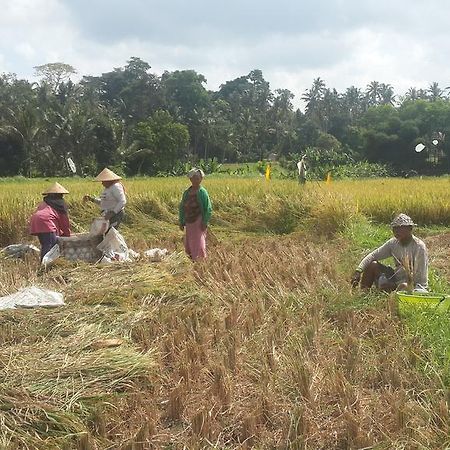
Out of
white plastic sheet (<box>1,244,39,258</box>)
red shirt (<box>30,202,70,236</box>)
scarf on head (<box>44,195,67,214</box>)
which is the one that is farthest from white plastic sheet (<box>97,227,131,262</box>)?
white plastic sheet (<box>1,244,39,258</box>)

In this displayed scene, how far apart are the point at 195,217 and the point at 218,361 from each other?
3.19m

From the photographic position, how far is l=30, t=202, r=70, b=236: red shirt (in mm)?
5785

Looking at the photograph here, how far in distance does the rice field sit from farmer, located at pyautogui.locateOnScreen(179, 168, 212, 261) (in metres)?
0.37

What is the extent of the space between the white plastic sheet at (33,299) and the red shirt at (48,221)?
4.93 ft

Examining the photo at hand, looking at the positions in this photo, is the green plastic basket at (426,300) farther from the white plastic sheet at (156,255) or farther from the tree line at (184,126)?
the tree line at (184,126)

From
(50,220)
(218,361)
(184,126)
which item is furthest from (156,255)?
(184,126)

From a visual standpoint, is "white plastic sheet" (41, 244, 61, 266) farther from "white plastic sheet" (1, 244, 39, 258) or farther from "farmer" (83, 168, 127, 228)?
"white plastic sheet" (1, 244, 39, 258)

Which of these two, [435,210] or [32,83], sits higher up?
[32,83]

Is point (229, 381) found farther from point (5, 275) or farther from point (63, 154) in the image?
point (63, 154)

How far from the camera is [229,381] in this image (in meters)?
2.95

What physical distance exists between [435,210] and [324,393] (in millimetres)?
9047

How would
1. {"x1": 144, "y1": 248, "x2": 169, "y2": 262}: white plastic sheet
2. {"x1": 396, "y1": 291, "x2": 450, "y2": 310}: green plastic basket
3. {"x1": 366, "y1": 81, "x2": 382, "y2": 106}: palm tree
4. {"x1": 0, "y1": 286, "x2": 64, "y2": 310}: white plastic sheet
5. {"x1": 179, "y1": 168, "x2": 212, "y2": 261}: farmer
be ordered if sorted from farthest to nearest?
{"x1": 366, "y1": 81, "x2": 382, "y2": 106}: palm tree < {"x1": 179, "y1": 168, "x2": 212, "y2": 261}: farmer < {"x1": 144, "y1": 248, "x2": 169, "y2": 262}: white plastic sheet < {"x1": 0, "y1": 286, "x2": 64, "y2": 310}: white plastic sheet < {"x1": 396, "y1": 291, "x2": 450, "y2": 310}: green plastic basket

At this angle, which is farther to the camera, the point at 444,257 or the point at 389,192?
the point at 389,192

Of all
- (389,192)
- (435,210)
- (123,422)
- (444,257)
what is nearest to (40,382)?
(123,422)
